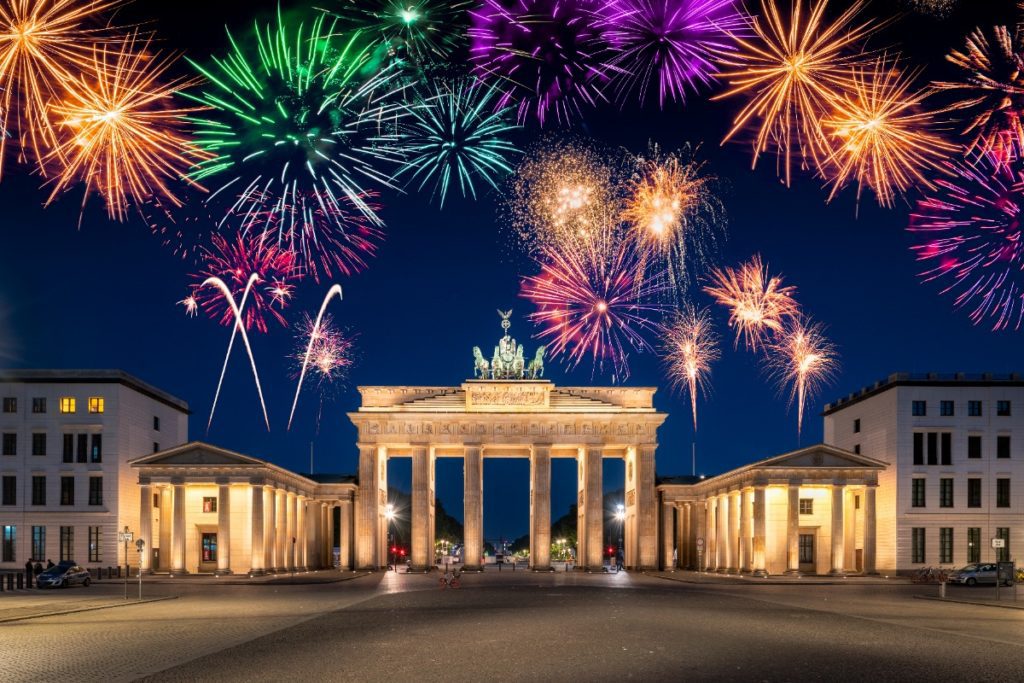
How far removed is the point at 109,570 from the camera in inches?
3066

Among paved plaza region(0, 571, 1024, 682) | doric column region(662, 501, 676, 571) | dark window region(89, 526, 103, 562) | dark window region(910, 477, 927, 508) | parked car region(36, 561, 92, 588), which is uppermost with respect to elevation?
paved plaza region(0, 571, 1024, 682)

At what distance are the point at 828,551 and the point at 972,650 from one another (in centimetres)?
6683

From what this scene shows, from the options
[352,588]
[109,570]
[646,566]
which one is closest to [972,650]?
[352,588]

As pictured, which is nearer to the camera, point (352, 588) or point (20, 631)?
point (20, 631)

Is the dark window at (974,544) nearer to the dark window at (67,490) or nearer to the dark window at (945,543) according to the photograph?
the dark window at (945,543)

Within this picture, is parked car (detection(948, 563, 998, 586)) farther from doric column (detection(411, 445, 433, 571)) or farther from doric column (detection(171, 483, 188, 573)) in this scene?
doric column (detection(171, 483, 188, 573))

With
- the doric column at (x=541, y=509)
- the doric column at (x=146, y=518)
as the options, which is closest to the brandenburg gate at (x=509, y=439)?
the doric column at (x=541, y=509)

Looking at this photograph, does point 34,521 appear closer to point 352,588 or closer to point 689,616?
point 352,588

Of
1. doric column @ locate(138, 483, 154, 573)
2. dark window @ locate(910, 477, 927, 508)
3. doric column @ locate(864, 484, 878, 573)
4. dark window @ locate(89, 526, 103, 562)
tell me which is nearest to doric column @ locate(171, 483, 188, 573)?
doric column @ locate(138, 483, 154, 573)

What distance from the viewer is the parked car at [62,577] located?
59.2 metres

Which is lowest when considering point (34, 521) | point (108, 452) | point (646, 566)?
point (646, 566)

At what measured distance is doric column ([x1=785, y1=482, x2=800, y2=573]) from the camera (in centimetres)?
8525

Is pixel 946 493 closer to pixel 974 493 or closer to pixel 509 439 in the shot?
pixel 974 493

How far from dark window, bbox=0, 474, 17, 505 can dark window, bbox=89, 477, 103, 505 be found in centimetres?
603
